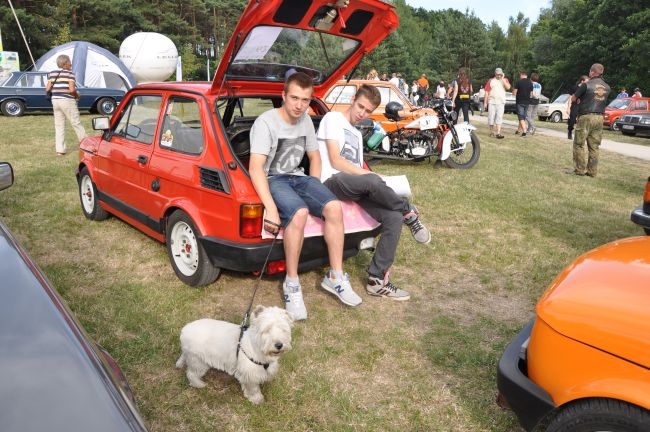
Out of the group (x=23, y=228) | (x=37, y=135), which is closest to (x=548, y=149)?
(x=23, y=228)

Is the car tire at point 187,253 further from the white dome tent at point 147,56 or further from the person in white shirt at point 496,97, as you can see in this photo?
the white dome tent at point 147,56

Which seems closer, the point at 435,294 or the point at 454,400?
the point at 454,400

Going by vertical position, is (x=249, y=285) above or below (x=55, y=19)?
below

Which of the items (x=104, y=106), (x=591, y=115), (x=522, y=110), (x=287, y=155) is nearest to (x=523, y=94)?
(x=522, y=110)

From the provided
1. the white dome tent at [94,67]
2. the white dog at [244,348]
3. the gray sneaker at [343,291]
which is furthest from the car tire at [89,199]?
the white dome tent at [94,67]

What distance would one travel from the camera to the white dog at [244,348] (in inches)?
101

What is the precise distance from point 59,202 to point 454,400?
5573 millimetres

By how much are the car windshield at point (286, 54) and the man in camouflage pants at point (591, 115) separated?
21.3ft

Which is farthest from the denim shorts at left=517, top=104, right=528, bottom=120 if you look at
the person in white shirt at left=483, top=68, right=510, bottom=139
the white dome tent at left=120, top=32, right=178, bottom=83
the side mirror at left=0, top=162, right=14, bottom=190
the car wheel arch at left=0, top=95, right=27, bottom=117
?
the white dome tent at left=120, top=32, right=178, bottom=83

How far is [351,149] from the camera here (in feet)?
13.8

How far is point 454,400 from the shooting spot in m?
2.84

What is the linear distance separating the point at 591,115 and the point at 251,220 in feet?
26.2

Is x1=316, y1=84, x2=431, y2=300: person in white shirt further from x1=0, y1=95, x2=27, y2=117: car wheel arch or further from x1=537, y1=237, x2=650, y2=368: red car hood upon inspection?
x1=0, y1=95, x2=27, y2=117: car wheel arch

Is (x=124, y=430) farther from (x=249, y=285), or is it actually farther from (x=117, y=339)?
(x=249, y=285)
